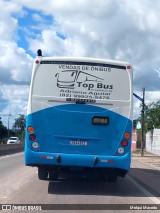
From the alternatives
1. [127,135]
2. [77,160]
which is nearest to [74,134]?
[77,160]

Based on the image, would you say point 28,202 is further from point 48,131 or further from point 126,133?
point 126,133

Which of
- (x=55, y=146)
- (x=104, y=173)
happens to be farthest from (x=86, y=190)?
(x=55, y=146)

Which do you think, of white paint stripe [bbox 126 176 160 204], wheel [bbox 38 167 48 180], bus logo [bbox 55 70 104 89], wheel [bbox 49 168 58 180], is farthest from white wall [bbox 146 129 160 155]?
bus logo [bbox 55 70 104 89]

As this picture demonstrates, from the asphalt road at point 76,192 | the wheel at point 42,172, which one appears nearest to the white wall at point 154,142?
the asphalt road at point 76,192

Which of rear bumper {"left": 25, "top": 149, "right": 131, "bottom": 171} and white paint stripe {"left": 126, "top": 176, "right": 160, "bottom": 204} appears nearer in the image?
white paint stripe {"left": 126, "top": 176, "right": 160, "bottom": 204}

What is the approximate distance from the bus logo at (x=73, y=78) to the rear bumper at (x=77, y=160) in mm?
1962

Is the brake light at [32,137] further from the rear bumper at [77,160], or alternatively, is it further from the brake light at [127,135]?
the brake light at [127,135]

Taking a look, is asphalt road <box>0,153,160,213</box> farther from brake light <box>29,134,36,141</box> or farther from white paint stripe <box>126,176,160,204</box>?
brake light <box>29,134,36,141</box>

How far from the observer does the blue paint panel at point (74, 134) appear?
1307cm

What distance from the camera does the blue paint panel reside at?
42.9 feet

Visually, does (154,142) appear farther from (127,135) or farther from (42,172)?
(127,135)

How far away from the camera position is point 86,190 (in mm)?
13906

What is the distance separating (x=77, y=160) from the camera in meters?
12.9

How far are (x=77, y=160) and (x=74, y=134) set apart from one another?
726 mm
